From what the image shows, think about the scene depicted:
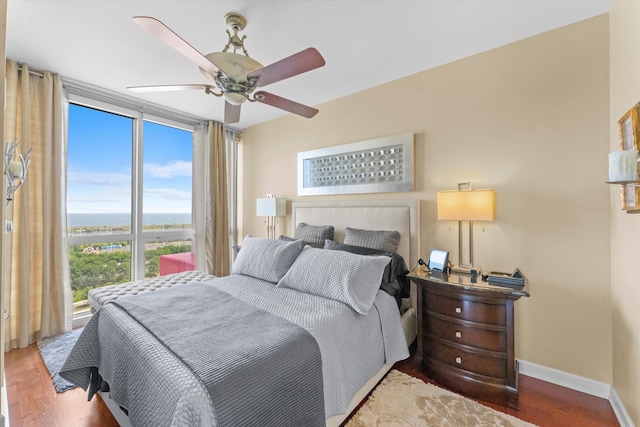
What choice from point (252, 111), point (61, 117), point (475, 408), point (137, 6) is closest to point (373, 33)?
point (137, 6)

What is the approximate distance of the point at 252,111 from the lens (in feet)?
12.3

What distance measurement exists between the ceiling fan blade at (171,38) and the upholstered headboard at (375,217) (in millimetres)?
1910

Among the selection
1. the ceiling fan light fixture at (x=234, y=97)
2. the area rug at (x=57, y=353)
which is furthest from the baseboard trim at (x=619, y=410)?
the area rug at (x=57, y=353)

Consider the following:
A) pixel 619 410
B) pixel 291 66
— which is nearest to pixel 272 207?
pixel 291 66

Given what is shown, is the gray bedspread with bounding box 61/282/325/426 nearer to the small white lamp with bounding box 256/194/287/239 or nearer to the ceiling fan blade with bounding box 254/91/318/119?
the ceiling fan blade with bounding box 254/91/318/119

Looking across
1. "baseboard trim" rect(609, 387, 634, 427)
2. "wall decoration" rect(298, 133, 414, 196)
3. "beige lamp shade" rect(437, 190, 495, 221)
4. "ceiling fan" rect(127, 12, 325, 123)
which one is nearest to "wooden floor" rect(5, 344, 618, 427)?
"baseboard trim" rect(609, 387, 634, 427)

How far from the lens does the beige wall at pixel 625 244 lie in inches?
58.4

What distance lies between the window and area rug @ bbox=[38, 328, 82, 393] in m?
0.51

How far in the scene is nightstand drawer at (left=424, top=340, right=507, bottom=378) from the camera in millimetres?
1837

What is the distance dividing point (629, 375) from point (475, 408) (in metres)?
0.89

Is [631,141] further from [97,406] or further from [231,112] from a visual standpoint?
[97,406]

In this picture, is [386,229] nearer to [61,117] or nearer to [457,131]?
[457,131]

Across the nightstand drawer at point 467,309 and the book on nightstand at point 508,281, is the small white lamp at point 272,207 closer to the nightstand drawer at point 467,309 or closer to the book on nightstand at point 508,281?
the nightstand drawer at point 467,309

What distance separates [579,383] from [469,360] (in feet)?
2.73
